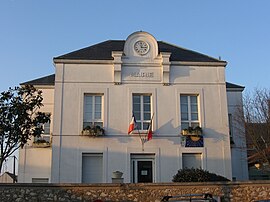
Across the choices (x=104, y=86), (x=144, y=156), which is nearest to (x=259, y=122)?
(x=144, y=156)

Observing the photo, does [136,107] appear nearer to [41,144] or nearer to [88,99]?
[88,99]

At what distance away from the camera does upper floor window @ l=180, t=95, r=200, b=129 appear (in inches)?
886

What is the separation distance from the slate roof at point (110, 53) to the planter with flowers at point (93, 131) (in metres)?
4.04

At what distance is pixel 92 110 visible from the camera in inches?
882

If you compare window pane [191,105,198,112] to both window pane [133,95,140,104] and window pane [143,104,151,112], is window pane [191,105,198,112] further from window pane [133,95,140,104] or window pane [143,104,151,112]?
window pane [133,95,140,104]

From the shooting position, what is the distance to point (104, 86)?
888 inches

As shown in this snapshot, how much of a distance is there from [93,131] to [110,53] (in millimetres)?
4995

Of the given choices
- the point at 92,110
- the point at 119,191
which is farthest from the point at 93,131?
the point at 119,191

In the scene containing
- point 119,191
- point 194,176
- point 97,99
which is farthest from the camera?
point 97,99

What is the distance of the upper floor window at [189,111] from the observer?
22500mm

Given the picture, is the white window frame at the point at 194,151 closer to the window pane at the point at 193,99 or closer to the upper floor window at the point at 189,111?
the upper floor window at the point at 189,111

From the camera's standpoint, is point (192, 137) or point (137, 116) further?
point (137, 116)

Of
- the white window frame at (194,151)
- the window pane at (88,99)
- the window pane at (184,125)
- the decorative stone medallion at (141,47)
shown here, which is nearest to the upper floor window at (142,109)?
the window pane at (184,125)

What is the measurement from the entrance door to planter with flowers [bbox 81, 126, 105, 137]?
2110 millimetres
